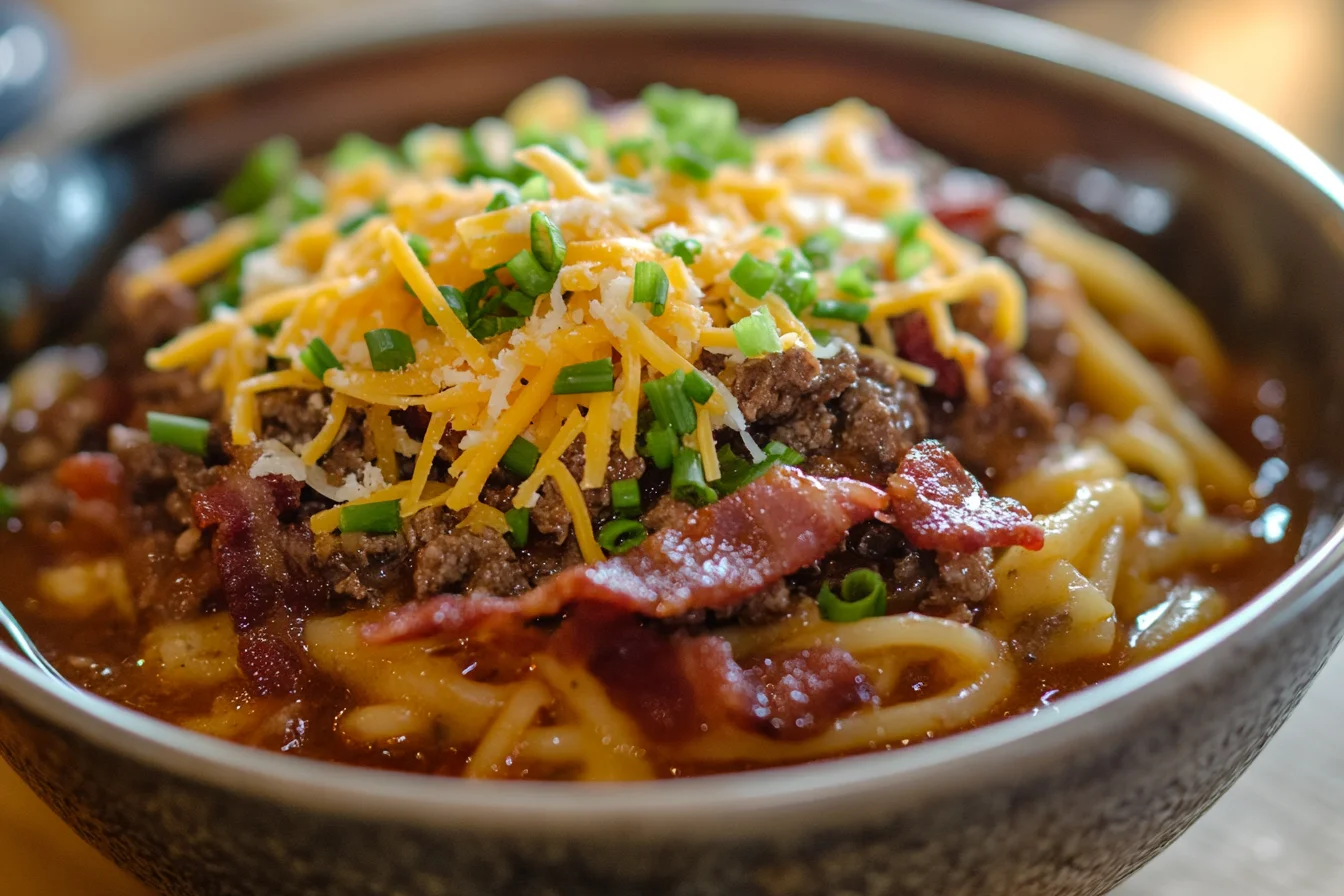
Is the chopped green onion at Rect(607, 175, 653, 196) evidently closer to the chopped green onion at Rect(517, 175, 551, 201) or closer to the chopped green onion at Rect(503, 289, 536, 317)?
the chopped green onion at Rect(517, 175, 551, 201)

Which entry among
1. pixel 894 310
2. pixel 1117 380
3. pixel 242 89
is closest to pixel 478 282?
pixel 894 310

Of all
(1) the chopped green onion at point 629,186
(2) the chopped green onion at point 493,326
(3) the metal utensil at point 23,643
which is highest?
(1) the chopped green onion at point 629,186

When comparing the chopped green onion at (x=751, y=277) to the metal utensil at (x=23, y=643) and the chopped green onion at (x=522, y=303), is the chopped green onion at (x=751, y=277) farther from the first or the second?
the metal utensil at (x=23, y=643)

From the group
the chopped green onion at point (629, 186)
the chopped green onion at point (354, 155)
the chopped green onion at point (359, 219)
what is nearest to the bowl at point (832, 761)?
the chopped green onion at point (354, 155)

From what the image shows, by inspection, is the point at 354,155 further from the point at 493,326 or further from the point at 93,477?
the point at 493,326

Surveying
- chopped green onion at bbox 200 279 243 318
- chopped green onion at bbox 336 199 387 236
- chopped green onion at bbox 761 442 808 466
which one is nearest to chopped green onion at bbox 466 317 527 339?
chopped green onion at bbox 761 442 808 466

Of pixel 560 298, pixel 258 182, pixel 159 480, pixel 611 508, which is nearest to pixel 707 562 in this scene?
pixel 611 508

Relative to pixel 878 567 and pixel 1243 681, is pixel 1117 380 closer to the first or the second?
pixel 878 567
